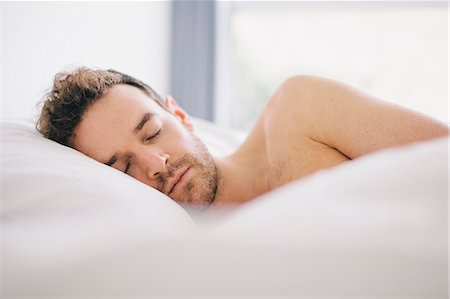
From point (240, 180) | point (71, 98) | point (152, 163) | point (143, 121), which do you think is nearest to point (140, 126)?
point (143, 121)

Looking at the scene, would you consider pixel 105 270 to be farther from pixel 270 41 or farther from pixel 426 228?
pixel 270 41

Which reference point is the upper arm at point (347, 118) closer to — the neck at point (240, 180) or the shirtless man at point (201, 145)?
the shirtless man at point (201, 145)

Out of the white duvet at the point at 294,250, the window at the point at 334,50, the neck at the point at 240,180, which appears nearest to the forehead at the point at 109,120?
the neck at the point at 240,180

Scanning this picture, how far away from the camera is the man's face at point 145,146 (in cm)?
109

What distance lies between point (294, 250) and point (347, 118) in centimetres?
81

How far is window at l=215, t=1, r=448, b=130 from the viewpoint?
3.00 metres

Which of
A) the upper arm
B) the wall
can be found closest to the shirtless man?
the upper arm

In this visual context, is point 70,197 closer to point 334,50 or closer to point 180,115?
point 180,115

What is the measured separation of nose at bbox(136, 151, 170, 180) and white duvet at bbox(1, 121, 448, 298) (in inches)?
22.8

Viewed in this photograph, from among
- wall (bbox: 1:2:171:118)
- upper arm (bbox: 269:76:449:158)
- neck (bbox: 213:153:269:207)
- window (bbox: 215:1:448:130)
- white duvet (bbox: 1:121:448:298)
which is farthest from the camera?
window (bbox: 215:1:448:130)

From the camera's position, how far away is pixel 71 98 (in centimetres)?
123

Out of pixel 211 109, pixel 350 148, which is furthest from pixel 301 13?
pixel 350 148

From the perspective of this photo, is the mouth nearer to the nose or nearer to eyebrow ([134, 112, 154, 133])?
the nose

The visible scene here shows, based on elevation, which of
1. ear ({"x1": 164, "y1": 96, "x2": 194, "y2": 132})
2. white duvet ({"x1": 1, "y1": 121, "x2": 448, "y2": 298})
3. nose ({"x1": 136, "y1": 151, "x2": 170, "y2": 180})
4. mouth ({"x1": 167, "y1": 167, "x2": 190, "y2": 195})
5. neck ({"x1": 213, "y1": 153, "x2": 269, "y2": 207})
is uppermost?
white duvet ({"x1": 1, "y1": 121, "x2": 448, "y2": 298})
